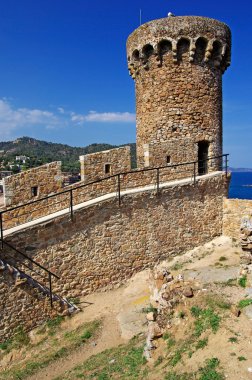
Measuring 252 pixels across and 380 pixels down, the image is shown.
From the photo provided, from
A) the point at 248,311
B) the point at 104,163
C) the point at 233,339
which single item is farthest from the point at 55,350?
the point at 104,163

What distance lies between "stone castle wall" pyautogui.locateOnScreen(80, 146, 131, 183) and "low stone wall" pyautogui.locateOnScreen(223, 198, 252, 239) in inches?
188

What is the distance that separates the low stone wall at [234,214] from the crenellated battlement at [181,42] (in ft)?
19.0

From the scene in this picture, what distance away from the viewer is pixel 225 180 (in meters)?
13.9

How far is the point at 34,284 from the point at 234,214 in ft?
27.8

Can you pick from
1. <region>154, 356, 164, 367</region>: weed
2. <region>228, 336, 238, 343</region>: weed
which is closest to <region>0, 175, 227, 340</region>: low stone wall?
<region>154, 356, 164, 367</region>: weed

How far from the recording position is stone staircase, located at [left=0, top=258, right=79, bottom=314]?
850 cm

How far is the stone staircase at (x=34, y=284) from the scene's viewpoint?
27.9 ft

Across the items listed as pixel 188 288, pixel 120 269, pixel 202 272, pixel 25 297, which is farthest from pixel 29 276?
pixel 202 272

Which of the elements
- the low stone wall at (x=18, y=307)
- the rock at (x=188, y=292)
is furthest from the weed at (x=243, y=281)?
the low stone wall at (x=18, y=307)

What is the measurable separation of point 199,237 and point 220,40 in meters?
8.12

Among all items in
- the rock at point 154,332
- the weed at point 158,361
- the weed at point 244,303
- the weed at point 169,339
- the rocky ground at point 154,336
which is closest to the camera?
the rocky ground at point 154,336

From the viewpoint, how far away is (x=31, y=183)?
9.95 m

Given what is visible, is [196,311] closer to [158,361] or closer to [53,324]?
[158,361]

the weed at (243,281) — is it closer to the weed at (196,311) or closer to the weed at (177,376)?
the weed at (196,311)
